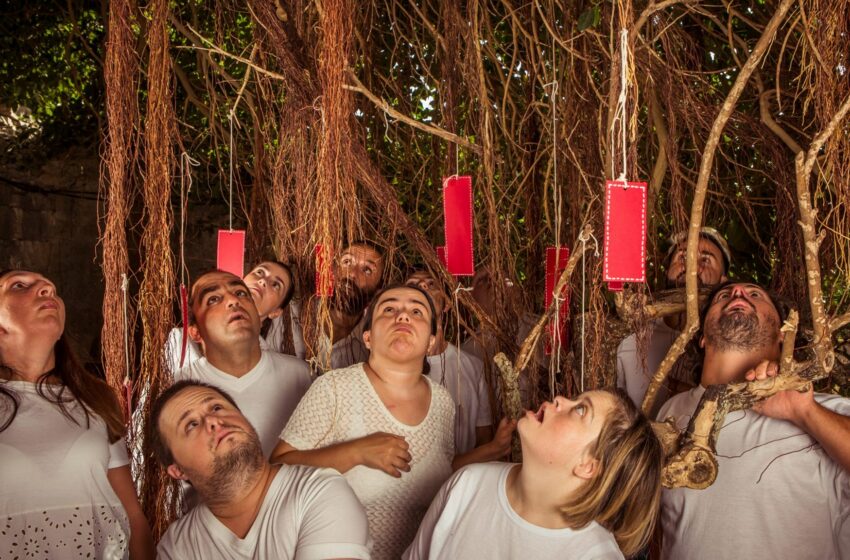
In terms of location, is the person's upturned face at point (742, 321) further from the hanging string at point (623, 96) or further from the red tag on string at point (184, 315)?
the red tag on string at point (184, 315)

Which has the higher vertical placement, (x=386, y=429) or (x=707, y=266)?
(x=707, y=266)

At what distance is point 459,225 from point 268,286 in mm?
845

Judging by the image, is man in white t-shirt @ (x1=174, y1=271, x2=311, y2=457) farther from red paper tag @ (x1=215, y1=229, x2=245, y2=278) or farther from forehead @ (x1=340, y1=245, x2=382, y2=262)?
forehead @ (x1=340, y1=245, x2=382, y2=262)

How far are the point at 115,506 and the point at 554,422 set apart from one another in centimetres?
100

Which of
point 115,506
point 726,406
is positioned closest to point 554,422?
point 726,406

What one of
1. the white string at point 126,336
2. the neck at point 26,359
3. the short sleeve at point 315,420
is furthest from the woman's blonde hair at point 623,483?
the white string at point 126,336

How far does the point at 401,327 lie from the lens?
6.88 ft

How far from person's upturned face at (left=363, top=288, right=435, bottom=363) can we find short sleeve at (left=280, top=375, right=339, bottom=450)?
0.17m

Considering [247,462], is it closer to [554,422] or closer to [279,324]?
[554,422]

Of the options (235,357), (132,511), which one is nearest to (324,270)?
(235,357)

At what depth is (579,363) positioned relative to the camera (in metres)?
2.29

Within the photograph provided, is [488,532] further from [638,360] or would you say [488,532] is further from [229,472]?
[638,360]

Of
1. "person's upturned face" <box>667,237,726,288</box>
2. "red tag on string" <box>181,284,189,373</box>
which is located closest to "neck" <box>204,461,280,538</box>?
"red tag on string" <box>181,284,189,373</box>

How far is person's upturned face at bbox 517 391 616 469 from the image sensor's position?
165 cm
